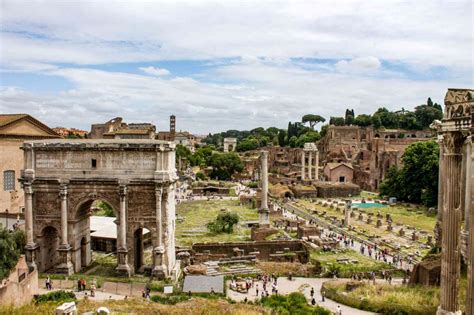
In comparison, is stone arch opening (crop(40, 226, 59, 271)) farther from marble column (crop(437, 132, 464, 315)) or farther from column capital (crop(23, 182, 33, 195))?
marble column (crop(437, 132, 464, 315))

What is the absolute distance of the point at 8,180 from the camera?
38469 millimetres

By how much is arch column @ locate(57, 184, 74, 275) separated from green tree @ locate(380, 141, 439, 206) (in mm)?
41192

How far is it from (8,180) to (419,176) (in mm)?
44785

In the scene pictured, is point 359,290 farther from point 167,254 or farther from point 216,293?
point 167,254

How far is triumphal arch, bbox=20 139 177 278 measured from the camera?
976 inches

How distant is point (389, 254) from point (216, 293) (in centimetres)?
1577

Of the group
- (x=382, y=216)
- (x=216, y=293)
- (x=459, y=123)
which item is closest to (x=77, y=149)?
(x=216, y=293)

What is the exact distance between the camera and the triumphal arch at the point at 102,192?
24.8 metres

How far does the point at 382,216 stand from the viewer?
1922 inches

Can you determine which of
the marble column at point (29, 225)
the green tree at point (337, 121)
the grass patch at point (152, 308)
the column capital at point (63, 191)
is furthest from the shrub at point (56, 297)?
the green tree at point (337, 121)

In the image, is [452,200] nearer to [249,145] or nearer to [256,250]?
[256,250]

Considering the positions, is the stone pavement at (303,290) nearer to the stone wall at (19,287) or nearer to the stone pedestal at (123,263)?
the stone pedestal at (123,263)

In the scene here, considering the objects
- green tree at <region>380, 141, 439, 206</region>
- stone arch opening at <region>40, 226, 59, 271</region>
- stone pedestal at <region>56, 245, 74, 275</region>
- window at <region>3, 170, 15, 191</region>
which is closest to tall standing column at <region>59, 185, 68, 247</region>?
stone pedestal at <region>56, 245, 74, 275</region>

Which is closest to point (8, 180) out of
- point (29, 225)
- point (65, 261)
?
point (29, 225)
